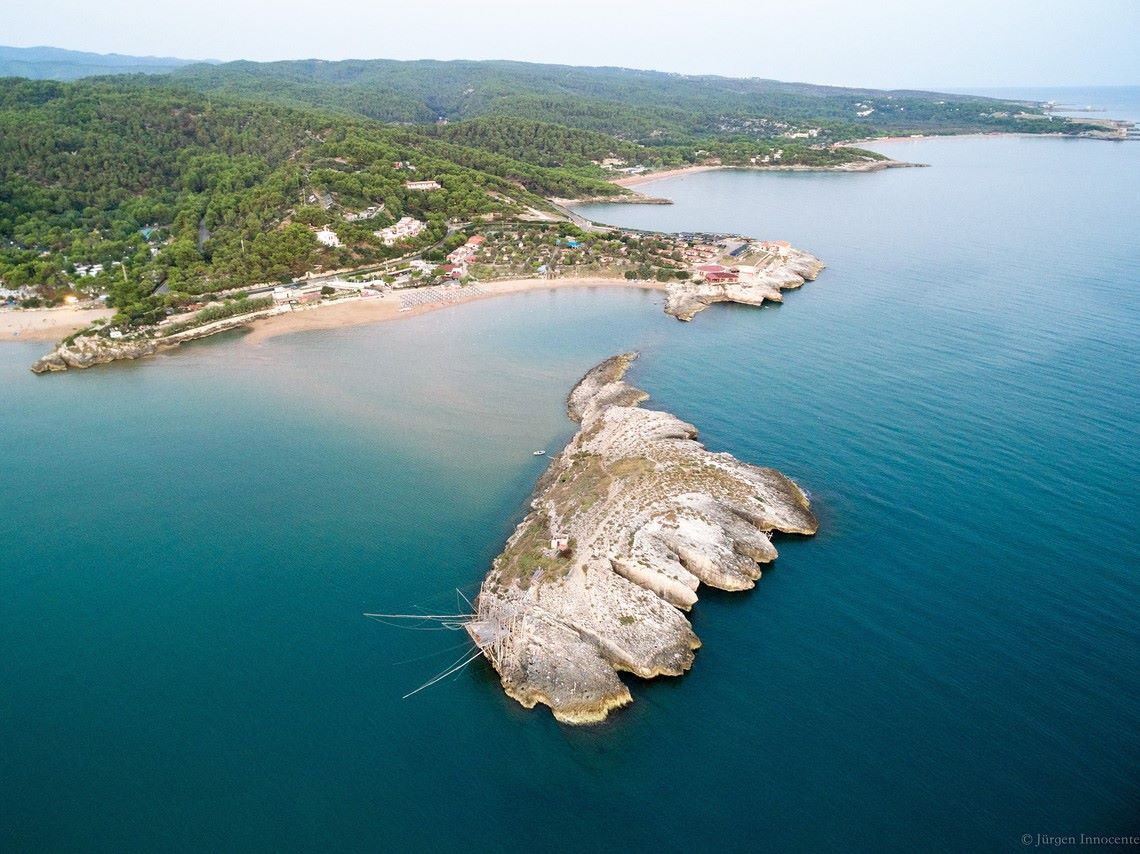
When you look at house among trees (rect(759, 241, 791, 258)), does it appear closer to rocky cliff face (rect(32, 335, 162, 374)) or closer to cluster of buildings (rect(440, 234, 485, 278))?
cluster of buildings (rect(440, 234, 485, 278))

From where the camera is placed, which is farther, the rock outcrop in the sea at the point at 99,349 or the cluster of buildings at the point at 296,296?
the cluster of buildings at the point at 296,296

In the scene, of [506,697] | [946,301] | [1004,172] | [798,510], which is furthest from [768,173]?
[506,697]

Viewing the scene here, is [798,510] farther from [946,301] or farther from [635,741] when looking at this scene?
[946,301]

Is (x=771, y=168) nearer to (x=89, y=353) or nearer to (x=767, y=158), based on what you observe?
(x=767, y=158)

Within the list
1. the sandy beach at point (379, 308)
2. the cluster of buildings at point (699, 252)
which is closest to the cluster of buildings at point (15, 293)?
the sandy beach at point (379, 308)

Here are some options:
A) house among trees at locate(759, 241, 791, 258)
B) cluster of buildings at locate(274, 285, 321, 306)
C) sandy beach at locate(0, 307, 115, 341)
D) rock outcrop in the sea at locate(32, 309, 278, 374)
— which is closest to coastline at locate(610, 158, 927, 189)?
house among trees at locate(759, 241, 791, 258)

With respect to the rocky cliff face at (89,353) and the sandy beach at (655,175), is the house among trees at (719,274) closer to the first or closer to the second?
the rocky cliff face at (89,353)
